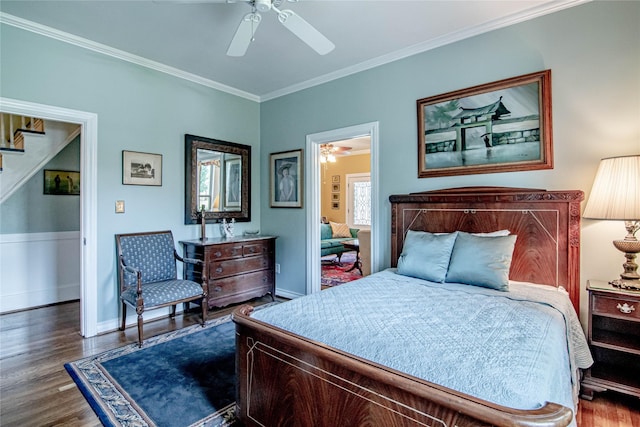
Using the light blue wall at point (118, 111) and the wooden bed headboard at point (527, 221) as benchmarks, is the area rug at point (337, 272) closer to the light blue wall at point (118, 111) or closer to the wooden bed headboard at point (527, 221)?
the light blue wall at point (118, 111)

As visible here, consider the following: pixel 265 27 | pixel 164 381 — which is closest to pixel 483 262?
pixel 164 381

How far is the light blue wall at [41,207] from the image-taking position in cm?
399

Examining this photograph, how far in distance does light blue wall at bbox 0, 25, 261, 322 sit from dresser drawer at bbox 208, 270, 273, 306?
729 mm

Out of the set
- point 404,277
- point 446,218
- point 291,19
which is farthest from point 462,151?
point 291,19

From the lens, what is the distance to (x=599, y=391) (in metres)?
2.18

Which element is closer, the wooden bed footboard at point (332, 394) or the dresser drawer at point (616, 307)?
the wooden bed footboard at point (332, 394)

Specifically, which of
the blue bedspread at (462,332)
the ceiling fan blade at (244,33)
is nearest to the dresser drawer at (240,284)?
the blue bedspread at (462,332)

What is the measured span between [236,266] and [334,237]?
3991 mm

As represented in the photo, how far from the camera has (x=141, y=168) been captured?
351cm

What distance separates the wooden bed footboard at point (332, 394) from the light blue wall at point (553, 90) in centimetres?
196

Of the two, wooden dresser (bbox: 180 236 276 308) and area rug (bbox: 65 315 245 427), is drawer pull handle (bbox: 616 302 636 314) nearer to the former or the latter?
area rug (bbox: 65 315 245 427)

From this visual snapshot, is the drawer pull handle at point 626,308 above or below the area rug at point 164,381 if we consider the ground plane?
above

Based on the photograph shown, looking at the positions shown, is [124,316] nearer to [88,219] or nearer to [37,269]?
[88,219]

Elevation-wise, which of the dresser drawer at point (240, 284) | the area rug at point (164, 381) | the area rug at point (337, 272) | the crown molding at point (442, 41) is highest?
the crown molding at point (442, 41)
